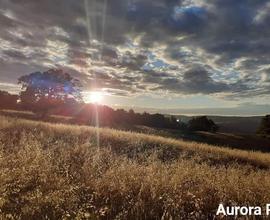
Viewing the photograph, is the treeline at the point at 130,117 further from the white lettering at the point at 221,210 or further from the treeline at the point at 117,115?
the white lettering at the point at 221,210

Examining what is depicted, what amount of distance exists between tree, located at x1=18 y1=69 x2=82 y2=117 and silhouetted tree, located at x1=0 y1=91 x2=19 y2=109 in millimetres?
23974

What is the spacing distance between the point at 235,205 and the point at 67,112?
56.4 m

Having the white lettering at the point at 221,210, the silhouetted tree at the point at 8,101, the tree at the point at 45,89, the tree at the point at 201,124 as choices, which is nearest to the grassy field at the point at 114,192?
the white lettering at the point at 221,210

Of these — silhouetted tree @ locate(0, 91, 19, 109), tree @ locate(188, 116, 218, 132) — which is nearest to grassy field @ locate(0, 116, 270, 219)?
silhouetted tree @ locate(0, 91, 19, 109)

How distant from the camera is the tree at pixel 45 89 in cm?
5062

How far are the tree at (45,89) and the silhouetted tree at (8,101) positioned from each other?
24.0 meters

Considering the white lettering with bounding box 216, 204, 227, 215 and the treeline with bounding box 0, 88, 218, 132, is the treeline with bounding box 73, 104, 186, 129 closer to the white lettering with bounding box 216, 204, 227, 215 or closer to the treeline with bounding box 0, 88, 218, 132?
the treeline with bounding box 0, 88, 218, 132

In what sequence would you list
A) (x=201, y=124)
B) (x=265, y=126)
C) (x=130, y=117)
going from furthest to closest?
(x=201, y=124) < (x=130, y=117) < (x=265, y=126)

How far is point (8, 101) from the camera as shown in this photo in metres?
76.4

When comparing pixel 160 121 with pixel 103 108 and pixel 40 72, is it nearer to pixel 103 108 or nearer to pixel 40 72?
pixel 103 108

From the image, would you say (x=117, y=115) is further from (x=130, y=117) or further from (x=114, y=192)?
(x=114, y=192)

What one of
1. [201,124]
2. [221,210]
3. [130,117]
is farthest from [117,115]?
[221,210]

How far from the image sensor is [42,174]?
20.5 feet

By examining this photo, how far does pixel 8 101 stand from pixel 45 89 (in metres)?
30.1
